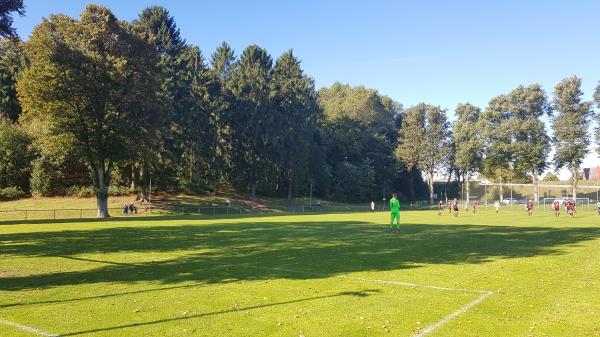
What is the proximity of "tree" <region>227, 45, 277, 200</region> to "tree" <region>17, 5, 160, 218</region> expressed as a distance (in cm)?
2506

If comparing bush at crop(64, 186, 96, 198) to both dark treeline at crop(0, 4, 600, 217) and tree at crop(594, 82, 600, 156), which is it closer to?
dark treeline at crop(0, 4, 600, 217)

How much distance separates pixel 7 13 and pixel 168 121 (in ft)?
101

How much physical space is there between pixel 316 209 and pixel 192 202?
17.5m

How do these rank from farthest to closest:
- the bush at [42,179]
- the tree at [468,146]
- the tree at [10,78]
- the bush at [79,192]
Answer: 1. the tree at [468,146]
2. the tree at [10,78]
3. the bush at [79,192]
4. the bush at [42,179]

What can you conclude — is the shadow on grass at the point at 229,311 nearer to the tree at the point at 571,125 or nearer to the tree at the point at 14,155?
the tree at the point at 14,155

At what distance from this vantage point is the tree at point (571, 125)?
78.4m

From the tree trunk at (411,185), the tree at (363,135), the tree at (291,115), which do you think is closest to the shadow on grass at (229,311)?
the tree at (291,115)

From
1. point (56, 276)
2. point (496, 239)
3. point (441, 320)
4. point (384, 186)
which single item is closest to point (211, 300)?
point (441, 320)

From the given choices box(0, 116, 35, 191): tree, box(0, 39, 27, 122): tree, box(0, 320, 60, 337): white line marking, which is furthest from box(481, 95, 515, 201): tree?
box(0, 320, 60, 337): white line marking

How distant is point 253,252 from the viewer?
1714cm

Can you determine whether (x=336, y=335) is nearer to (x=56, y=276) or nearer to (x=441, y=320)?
(x=441, y=320)

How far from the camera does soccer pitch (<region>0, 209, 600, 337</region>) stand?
768 cm

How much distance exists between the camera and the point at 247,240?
845 inches

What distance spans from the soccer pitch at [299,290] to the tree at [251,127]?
50.1 m
